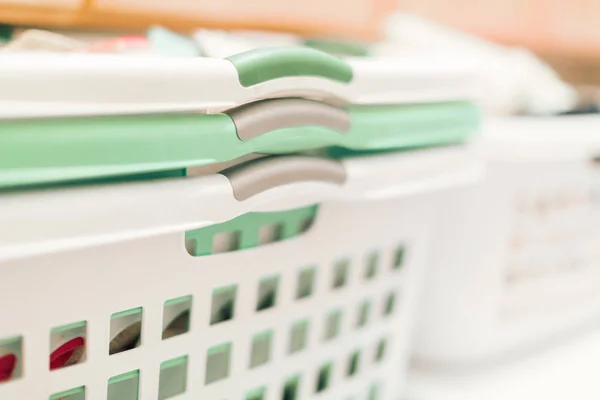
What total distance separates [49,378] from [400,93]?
30cm

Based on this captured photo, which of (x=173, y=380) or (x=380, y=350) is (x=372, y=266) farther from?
(x=173, y=380)

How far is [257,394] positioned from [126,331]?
132 millimetres

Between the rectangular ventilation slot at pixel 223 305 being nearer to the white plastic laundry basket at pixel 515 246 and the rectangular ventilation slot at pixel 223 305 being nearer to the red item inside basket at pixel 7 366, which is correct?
the red item inside basket at pixel 7 366

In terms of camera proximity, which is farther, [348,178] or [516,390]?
[516,390]

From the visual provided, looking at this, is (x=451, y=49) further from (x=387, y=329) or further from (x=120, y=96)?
(x=120, y=96)

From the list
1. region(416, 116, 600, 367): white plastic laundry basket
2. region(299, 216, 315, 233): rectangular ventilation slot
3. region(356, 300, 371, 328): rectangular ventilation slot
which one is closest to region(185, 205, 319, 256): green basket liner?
region(299, 216, 315, 233): rectangular ventilation slot

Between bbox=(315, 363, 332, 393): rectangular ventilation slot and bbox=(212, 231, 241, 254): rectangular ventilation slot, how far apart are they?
0.15 meters

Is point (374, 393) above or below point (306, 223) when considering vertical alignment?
below

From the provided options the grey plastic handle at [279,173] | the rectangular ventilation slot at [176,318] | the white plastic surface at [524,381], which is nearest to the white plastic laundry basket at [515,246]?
the white plastic surface at [524,381]

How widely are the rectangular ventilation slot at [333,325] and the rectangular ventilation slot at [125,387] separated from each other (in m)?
0.17

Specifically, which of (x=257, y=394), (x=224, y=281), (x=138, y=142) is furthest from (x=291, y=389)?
(x=138, y=142)

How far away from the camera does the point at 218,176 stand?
341 mm

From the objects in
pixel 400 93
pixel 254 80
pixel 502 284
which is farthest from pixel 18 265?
pixel 502 284

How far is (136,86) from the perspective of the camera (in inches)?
11.4
